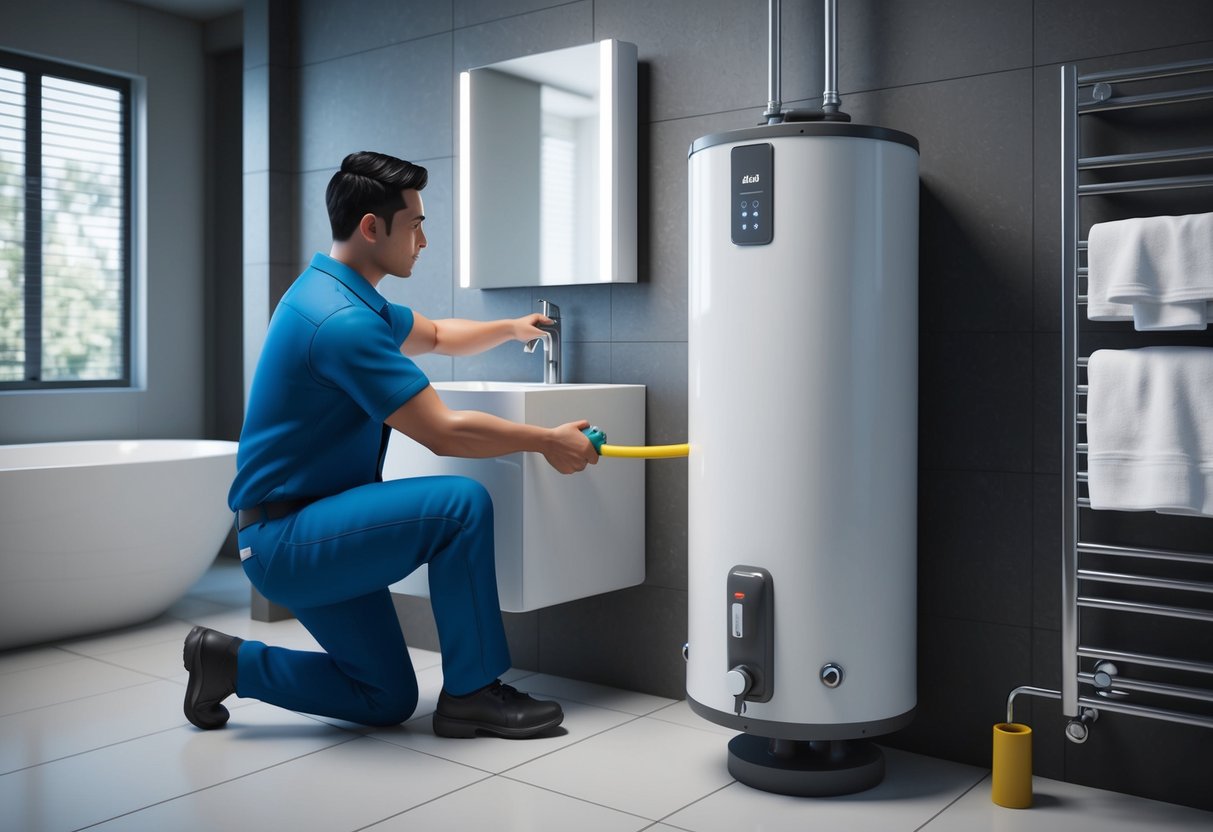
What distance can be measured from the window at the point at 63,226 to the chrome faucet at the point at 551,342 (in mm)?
2118

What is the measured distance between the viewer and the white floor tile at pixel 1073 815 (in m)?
1.83

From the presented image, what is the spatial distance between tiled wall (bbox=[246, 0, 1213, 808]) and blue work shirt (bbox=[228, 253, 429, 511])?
0.65 m

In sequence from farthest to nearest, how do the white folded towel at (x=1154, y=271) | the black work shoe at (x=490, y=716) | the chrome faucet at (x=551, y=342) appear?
the chrome faucet at (x=551, y=342) → the black work shoe at (x=490, y=716) → the white folded towel at (x=1154, y=271)

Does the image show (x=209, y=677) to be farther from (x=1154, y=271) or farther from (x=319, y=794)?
(x=1154, y=271)

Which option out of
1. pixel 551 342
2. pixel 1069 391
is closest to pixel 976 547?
pixel 1069 391

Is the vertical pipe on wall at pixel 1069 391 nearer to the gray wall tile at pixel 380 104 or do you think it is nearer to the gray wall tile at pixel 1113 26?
the gray wall tile at pixel 1113 26

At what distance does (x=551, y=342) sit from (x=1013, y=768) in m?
1.34

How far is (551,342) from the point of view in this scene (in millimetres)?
2637

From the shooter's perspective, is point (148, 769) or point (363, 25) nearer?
point (148, 769)

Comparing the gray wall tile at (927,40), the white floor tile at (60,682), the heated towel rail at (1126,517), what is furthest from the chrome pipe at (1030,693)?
the white floor tile at (60,682)

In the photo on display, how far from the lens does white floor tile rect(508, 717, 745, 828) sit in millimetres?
1956

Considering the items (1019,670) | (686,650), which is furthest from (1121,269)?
(686,650)

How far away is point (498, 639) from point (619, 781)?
378 millimetres

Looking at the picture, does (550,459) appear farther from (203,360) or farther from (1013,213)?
(203,360)
